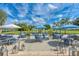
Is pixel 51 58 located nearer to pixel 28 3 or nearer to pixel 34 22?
pixel 34 22

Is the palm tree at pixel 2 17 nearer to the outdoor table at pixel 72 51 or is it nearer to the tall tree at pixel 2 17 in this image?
the tall tree at pixel 2 17

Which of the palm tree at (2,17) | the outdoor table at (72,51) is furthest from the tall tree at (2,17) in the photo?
the outdoor table at (72,51)

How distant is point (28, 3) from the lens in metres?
2.61

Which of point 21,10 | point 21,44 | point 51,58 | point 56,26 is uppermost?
point 21,10

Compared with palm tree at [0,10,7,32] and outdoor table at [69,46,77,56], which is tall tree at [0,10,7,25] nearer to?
palm tree at [0,10,7,32]

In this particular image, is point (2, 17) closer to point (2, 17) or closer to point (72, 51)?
point (2, 17)

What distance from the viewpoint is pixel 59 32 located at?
2596 millimetres

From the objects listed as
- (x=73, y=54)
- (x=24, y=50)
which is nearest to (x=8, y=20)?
(x=24, y=50)

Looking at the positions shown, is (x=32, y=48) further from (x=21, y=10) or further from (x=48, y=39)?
(x=21, y=10)

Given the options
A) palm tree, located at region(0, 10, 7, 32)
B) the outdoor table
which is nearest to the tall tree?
palm tree, located at region(0, 10, 7, 32)

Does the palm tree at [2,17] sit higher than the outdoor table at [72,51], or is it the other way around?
the palm tree at [2,17]

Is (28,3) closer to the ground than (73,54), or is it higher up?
higher up

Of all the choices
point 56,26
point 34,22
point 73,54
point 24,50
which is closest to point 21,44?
point 24,50

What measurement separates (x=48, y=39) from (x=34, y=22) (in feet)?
0.90
